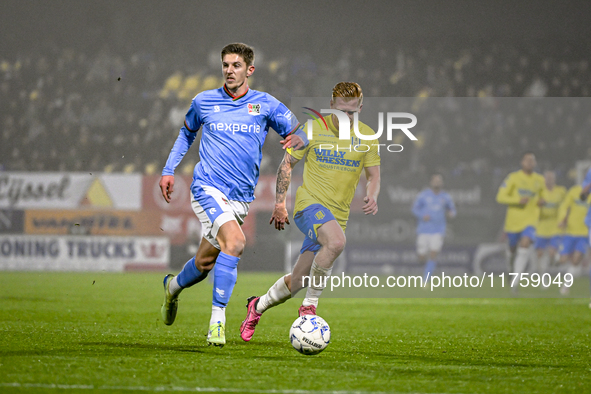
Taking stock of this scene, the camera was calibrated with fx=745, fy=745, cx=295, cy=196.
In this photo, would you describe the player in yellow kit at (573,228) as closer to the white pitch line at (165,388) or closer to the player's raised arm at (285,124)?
the player's raised arm at (285,124)

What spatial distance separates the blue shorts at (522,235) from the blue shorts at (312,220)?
6757mm

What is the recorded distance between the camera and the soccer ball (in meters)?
4.50

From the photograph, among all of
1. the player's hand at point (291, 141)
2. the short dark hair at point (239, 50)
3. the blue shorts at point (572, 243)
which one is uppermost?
the short dark hair at point (239, 50)

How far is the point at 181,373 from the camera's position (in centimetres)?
368

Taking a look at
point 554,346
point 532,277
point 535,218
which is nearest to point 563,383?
point 554,346

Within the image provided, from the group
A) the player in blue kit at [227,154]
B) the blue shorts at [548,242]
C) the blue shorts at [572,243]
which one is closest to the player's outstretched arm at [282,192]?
the player in blue kit at [227,154]

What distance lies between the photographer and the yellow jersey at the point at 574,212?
1205 cm

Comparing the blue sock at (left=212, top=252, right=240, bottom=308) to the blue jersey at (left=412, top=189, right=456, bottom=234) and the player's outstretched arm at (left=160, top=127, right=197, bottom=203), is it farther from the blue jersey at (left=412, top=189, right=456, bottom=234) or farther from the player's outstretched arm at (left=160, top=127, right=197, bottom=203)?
the blue jersey at (left=412, top=189, right=456, bottom=234)

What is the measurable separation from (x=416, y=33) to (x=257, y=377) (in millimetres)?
15333

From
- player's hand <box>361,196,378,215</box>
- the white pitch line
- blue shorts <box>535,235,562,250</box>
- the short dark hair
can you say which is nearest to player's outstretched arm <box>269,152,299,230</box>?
player's hand <box>361,196,378,215</box>

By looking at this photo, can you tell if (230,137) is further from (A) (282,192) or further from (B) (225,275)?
(B) (225,275)

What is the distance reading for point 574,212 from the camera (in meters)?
12.3

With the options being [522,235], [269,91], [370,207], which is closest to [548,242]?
[522,235]

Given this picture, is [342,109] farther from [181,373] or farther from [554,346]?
[181,373]
